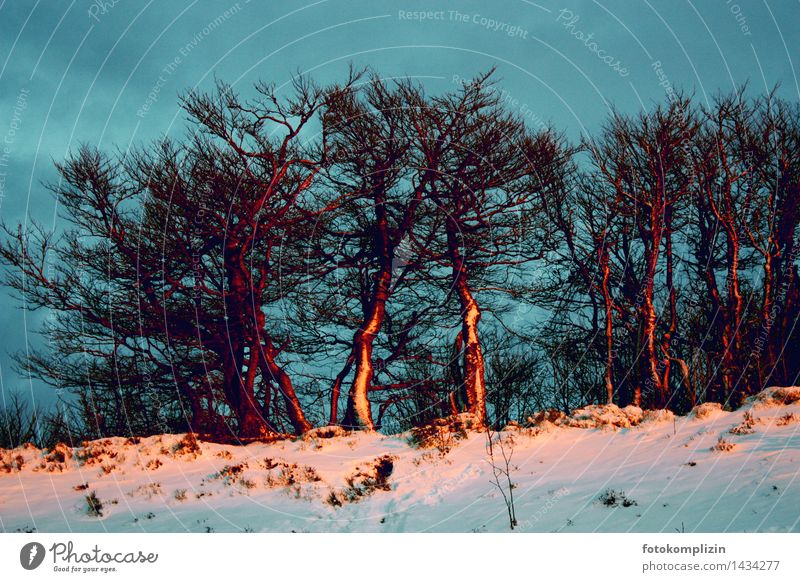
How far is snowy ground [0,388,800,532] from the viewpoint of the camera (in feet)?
33.2

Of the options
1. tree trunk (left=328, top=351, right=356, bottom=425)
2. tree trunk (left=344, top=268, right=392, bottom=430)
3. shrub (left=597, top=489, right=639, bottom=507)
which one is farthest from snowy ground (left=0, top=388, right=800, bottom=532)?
tree trunk (left=328, top=351, right=356, bottom=425)

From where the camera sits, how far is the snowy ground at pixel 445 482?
33.2ft

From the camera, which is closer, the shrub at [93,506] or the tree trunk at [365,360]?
the shrub at [93,506]

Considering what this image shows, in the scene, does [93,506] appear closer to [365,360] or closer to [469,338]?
Result: [365,360]

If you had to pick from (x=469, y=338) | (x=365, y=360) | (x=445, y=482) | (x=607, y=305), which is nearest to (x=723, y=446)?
(x=445, y=482)

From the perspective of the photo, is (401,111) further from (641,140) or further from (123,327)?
(123,327)

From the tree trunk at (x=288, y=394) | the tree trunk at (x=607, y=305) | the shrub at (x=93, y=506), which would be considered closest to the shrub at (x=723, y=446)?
the tree trunk at (x=607, y=305)

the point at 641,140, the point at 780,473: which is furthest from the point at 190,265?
the point at 780,473

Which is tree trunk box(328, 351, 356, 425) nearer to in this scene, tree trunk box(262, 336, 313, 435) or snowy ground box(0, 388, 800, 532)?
tree trunk box(262, 336, 313, 435)

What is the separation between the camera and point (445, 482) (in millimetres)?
13445

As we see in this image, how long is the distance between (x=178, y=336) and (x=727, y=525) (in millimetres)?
18822

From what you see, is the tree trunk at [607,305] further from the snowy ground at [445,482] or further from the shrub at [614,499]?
the shrub at [614,499]

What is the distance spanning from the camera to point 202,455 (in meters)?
17.4

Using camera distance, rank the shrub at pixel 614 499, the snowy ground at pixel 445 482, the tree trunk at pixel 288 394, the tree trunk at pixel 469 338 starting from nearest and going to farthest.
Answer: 1. the snowy ground at pixel 445 482
2. the shrub at pixel 614 499
3. the tree trunk at pixel 469 338
4. the tree trunk at pixel 288 394
